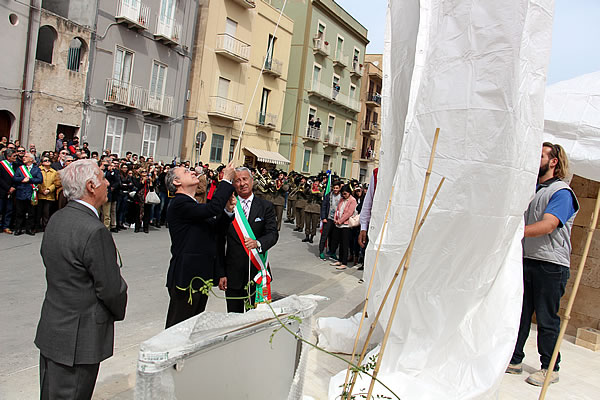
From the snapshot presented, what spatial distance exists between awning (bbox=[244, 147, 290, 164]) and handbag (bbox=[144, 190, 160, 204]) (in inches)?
610

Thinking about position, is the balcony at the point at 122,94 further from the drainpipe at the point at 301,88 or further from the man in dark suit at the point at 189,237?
the man in dark suit at the point at 189,237

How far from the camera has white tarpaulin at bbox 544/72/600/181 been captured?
4.76 m

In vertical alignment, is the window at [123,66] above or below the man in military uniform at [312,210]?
above

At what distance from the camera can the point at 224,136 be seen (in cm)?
2588

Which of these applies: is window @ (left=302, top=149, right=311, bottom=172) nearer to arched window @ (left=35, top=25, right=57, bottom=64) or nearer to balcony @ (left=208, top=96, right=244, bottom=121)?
balcony @ (left=208, top=96, right=244, bottom=121)

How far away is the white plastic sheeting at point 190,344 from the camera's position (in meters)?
1.56

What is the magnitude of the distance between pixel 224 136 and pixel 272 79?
5.74 meters

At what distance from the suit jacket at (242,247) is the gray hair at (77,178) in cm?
200

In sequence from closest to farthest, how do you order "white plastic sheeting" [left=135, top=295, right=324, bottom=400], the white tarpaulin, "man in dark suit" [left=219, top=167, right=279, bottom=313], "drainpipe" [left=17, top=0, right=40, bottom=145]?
"white plastic sheeting" [left=135, top=295, right=324, bottom=400]
"man in dark suit" [left=219, top=167, right=279, bottom=313]
the white tarpaulin
"drainpipe" [left=17, top=0, right=40, bottom=145]

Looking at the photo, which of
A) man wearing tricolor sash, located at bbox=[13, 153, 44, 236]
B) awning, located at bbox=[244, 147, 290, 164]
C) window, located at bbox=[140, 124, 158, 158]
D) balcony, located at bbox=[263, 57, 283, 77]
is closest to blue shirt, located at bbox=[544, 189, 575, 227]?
man wearing tricolor sash, located at bbox=[13, 153, 44, 236]

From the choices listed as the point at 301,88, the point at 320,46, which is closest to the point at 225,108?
the point at 301,88

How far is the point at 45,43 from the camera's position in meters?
17.1

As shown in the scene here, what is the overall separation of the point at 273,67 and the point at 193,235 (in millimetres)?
26186

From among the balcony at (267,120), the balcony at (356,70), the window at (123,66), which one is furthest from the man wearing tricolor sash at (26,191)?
the balcony at (356,70)
